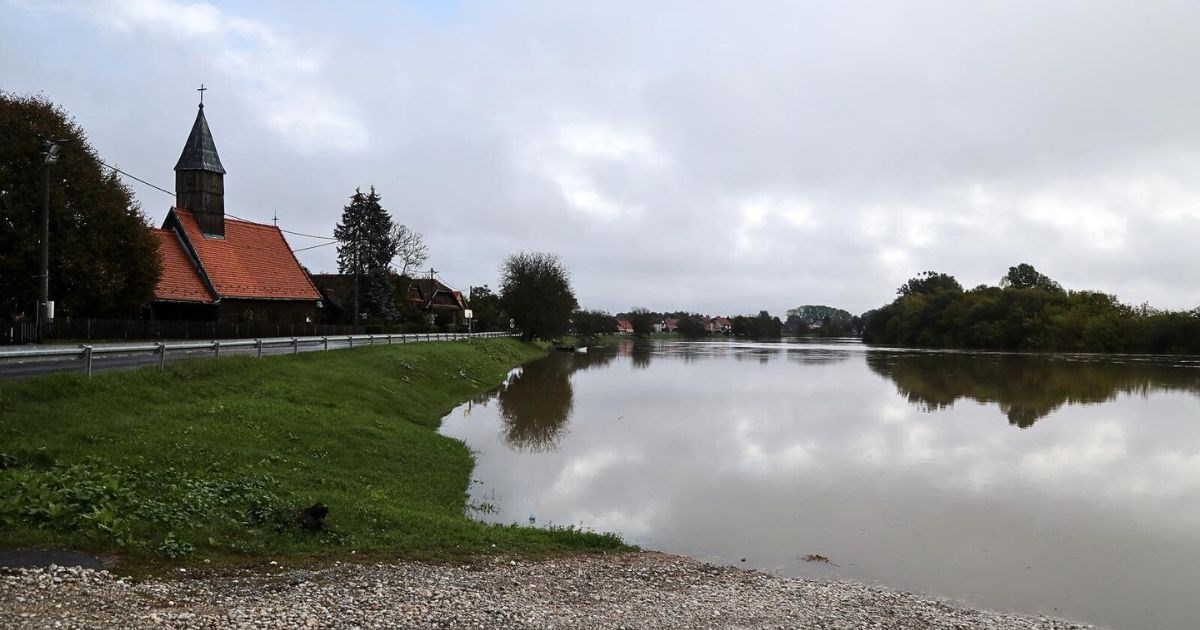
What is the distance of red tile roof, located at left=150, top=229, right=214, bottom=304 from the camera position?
34.2m

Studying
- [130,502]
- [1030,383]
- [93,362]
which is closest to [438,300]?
[1030,383]

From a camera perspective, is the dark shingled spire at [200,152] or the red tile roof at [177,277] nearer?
the red tile roof at [177,277]

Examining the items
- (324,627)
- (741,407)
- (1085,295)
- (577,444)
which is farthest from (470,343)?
→ (1085,295)

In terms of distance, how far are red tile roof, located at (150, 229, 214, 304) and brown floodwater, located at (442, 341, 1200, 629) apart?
667 inches

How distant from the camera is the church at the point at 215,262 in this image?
3594 cm

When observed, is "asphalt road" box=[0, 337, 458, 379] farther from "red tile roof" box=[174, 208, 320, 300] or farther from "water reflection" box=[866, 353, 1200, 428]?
"water reflection" box=[866, 353, 1200, 428]

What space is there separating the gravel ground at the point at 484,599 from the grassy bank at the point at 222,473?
848 millimetres

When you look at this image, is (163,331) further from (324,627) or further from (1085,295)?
(1085,295)

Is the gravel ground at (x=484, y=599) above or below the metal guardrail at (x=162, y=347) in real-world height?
below

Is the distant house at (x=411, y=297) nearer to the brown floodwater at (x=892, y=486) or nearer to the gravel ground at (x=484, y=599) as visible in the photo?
the brown floodwater at (x=892, y=486)

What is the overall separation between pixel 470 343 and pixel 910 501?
37262mm

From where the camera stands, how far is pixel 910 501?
14.2 m

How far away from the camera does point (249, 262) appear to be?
133 feet

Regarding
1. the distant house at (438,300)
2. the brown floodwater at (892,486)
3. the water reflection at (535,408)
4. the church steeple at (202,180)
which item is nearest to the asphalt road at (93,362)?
the brown floodwater at (892,486)
